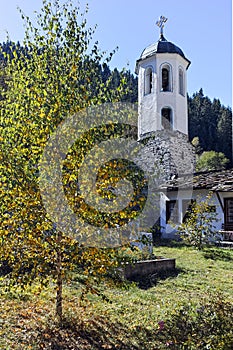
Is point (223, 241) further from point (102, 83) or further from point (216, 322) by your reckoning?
point (102, 83)

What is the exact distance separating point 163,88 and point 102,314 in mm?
15695

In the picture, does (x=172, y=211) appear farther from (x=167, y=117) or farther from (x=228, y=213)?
(x=167, y=117)

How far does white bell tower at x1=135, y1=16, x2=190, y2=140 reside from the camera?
1839 cm

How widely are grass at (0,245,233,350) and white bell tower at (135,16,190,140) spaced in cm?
1213

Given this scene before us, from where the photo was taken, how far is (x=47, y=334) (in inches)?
→ 171

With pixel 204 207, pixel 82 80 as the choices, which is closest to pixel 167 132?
pixel 204 207

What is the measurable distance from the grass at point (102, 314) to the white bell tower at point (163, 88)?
478 inches

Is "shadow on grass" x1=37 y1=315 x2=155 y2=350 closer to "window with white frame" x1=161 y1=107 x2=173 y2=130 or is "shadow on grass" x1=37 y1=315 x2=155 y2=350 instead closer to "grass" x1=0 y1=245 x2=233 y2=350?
"grass" x1=0 y1=245 x2=233 y2=350

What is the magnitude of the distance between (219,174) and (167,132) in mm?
4056

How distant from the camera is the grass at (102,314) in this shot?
428cm

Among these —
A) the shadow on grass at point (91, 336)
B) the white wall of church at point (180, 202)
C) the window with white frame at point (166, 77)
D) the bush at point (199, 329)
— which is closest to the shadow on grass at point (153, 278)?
the bush at point (199, 329)

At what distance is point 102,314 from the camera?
5266 millimetres

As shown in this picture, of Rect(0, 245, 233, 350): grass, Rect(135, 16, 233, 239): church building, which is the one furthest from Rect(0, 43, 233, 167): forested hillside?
Rect(0, 245, 233, 350): grass

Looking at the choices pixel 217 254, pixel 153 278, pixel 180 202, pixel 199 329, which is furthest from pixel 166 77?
pixel 199 329
